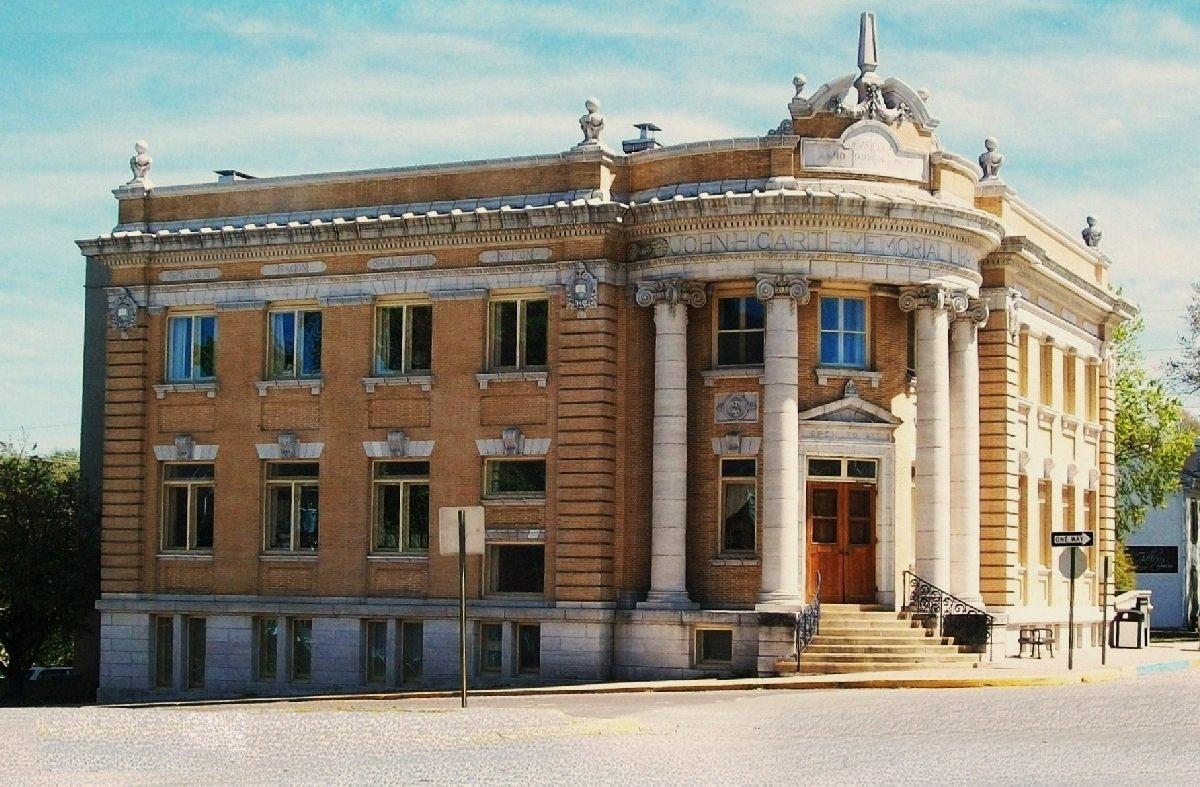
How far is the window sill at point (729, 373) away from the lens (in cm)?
3681

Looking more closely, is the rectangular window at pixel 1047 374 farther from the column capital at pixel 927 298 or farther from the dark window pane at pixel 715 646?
the dark window pane at pixel 715 646

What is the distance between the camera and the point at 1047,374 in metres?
44.9

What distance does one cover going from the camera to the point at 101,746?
22406 millimetres

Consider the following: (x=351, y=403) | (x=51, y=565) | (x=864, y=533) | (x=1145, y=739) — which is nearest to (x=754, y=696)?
(x=864, y=533)

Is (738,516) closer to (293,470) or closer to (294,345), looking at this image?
(293,470)

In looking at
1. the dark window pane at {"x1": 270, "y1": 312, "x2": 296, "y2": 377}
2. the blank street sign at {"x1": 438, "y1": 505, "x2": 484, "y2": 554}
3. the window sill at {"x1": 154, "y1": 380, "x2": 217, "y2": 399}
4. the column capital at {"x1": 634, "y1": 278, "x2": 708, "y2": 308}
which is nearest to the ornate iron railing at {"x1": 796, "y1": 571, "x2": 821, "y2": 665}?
the column capital at {"x1": 634, "y1": 278, "x2": 708, "y2": 308}

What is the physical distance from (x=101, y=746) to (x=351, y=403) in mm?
17591

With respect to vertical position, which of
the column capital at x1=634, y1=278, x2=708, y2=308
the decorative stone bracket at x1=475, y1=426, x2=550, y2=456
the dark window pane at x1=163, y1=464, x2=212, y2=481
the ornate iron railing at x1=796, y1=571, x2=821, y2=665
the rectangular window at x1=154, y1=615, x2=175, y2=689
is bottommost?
the rectangular window at x1=154, y1=615, x2=175, y2=689

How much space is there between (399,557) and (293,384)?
4.25 m

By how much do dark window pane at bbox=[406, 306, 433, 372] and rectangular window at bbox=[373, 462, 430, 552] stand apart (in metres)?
2.00

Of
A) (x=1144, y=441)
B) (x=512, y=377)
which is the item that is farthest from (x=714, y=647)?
(x=1144, y=441)

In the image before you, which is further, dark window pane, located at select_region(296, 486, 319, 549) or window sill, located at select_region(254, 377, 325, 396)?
dark window pane, located at select_region(296, 486, 319, 549)

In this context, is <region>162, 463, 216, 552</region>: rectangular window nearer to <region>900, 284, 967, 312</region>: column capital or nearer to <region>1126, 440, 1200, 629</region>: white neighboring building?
<region>900, 284, 967, 312</region>: column capital

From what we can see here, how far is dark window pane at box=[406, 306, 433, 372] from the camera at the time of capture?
39.2m
